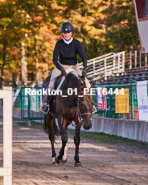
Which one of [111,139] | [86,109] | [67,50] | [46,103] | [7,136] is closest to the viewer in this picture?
[7,136]

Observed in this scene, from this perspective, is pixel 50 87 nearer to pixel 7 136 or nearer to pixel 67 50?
pixel 67 50

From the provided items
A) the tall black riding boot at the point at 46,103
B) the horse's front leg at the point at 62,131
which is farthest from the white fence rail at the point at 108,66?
the horse's front leg at the point at 62,131

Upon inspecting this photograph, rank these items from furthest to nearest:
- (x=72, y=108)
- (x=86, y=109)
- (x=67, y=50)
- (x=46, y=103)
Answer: (x=46, y=103) < (x=67, y=50) < (x=72, y=108) < (x=86, y=109)

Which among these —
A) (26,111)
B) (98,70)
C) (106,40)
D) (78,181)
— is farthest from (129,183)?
(106,40)

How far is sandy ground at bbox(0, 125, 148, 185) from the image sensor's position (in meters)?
7.33

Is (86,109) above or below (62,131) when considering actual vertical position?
above

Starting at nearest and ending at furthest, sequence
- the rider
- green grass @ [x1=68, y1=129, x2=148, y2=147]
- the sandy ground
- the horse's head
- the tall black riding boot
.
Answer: the sandy ground
the horse's head
the rider
the tall black riding boot
green grass @ [x1=68, y1=129, x2=148, y2=147]

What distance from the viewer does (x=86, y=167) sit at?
29.2 ft

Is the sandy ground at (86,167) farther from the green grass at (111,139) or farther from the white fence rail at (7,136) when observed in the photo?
the white fence rail at (7,136)

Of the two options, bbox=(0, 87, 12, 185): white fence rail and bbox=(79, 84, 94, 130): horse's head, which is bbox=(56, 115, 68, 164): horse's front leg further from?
bbox=(0, 87, 12, 185): white fence rail

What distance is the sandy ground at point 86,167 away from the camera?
7328mm

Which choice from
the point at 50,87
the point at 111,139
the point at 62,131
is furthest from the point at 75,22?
the point at 62,131

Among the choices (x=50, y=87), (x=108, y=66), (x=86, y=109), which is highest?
(x=108, y=66)

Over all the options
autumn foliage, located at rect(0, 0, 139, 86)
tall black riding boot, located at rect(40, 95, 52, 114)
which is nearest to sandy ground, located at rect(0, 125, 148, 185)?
tall black riding boot, located at rect(40, 95, 52, 114)
